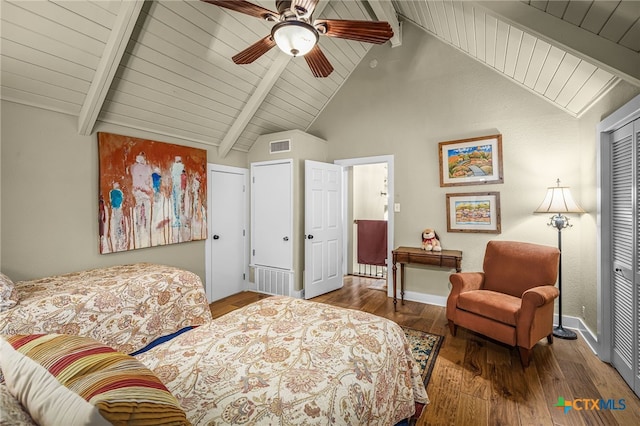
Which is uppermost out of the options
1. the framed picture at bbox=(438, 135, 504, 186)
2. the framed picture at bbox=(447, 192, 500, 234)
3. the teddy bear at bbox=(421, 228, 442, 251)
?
the framed picture at bbox=(438, 135, 504, 186)

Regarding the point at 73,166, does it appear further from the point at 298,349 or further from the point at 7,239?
the point at 298,349

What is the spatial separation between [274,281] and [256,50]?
123 inches

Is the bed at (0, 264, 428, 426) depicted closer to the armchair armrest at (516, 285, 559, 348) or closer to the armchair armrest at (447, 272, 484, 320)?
the armchair armrest at (516, 285, 559, 348)

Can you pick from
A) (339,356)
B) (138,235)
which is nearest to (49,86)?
(138,235)

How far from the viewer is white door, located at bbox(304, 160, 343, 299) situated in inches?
160

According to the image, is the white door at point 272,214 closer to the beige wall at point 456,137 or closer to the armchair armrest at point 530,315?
the beige wall at point 456,137

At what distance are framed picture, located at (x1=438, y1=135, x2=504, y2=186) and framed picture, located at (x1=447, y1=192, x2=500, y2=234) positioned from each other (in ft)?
0.60

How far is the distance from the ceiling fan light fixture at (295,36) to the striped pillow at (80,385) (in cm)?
193

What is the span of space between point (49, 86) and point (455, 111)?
4282 mm

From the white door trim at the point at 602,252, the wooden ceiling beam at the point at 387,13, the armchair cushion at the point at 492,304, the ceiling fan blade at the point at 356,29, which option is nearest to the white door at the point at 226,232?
the ceiling fan blade at the point at 356,29

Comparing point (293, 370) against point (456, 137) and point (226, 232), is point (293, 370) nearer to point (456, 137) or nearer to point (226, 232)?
point (226, 232)

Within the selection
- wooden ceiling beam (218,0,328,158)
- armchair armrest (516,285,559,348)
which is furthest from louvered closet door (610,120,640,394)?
wooden ceiling beam (218,0,328,158)

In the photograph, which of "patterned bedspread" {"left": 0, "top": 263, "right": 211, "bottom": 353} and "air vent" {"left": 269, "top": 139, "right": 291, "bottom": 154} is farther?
"air vent" {"left": 269, "top": 139, "right": 291, "bottom": 154}

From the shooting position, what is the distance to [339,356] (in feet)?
4.23
